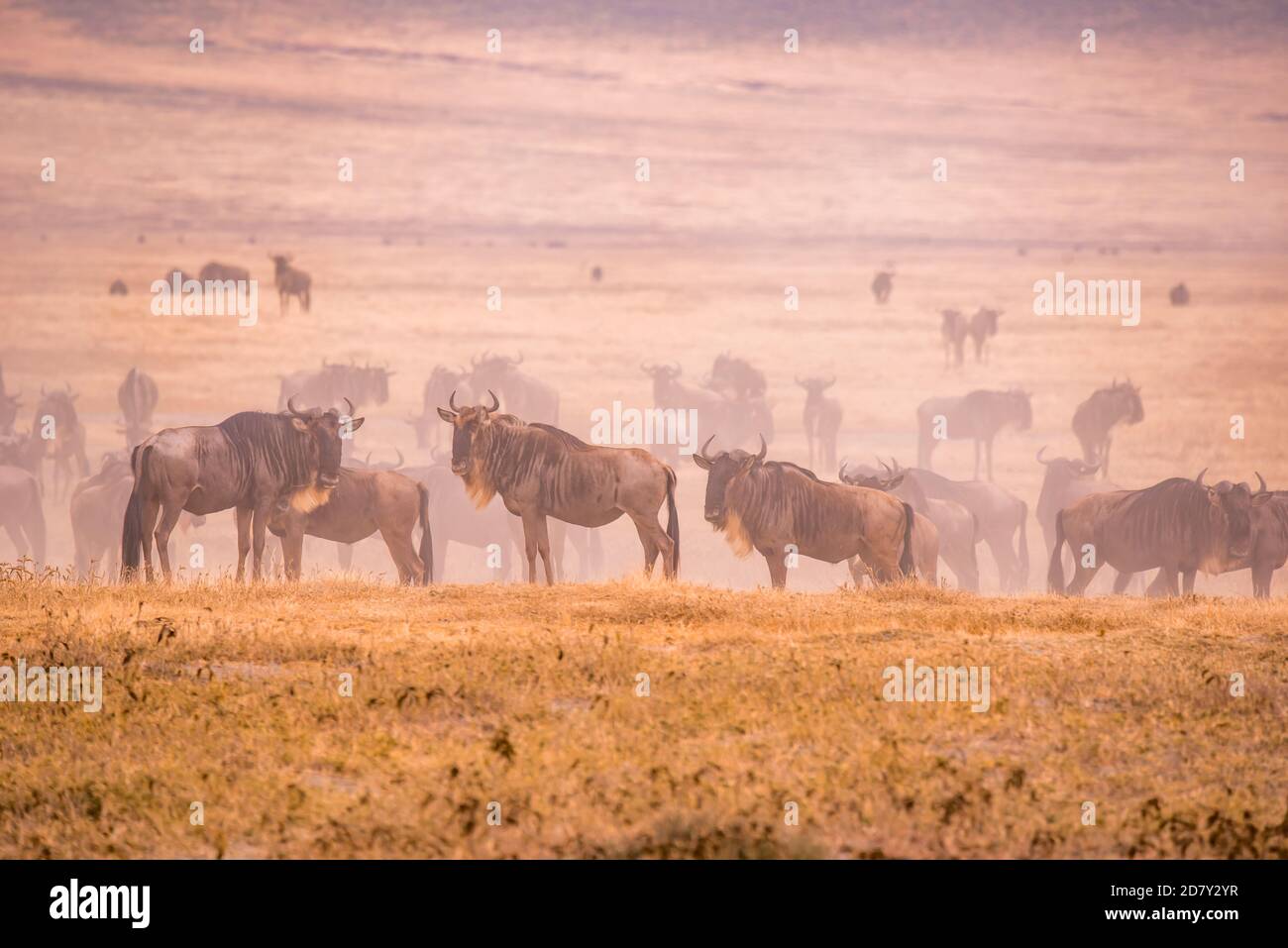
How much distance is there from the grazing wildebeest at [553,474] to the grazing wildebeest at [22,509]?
20.6 metres

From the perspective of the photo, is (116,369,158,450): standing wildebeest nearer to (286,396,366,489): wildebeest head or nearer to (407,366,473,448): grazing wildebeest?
(407,366,473,448): grazing wildebeest

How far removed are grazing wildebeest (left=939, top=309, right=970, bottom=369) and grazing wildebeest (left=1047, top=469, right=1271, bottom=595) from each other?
3305 centimetres

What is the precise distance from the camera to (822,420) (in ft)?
164

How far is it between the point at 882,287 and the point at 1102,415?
76.6ft

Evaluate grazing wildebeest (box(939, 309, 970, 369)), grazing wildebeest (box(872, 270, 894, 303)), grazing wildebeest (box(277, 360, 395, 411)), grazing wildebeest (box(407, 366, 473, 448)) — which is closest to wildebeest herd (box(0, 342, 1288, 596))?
grazing wildebeest (box(407, 366, 473, 448))

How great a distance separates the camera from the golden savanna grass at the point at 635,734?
8.10m

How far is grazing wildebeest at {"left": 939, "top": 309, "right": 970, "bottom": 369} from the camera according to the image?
59750 mm

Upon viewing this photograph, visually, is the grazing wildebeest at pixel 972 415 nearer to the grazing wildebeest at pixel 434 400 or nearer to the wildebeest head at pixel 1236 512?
the grazing wildebeest at pixel 434 400

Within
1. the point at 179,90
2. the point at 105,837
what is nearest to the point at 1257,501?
the point at 105,837

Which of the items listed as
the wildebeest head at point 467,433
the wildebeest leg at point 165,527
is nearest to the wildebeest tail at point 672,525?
the wildebeest head at point 467,433

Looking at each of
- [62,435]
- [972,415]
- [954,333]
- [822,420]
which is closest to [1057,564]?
[972,415]

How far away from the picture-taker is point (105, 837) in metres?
8.29

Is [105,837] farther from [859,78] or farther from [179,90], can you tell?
[859,78]

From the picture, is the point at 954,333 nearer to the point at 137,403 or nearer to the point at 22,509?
the point at 137,403
